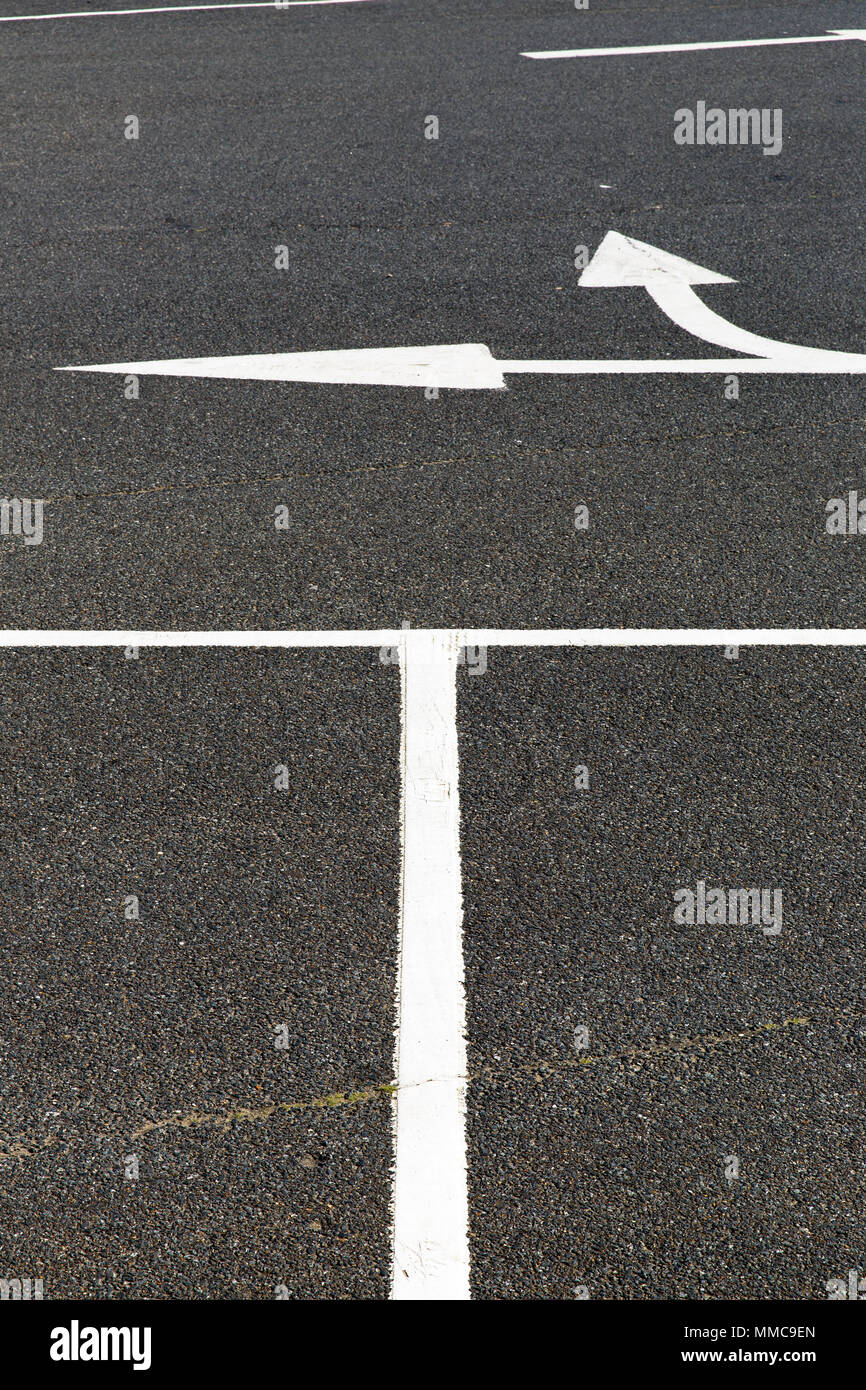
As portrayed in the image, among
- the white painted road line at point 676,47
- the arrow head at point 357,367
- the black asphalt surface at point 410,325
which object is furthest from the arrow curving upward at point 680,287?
the white painted road line at point 676,47

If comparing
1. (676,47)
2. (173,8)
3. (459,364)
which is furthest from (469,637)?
(173,8)

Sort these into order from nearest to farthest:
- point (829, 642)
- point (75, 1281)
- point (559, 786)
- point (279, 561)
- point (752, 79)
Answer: point (75, 1281) < point (559, 786) < point (829, 642) < point (279, 561) < point (752, 79)

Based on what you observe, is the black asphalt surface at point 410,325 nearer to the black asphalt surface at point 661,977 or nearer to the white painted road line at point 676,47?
the white painted road line at point 676,47

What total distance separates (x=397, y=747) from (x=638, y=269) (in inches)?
182

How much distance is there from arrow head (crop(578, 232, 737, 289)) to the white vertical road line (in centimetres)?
390

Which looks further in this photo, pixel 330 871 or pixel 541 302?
pixel 541 302

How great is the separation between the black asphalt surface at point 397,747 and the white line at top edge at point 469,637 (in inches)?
2.9

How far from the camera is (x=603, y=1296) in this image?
2.94 metres

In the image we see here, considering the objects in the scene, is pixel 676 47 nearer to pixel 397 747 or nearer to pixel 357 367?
pixel 357 367

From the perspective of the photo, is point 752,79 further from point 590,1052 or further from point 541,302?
point 590,1052

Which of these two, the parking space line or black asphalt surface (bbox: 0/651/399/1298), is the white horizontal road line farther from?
black asphalt surface (bbox: 0/651/399/1298)

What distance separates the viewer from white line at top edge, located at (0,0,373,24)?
44.1 feet

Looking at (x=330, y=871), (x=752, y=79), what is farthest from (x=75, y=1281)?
(x=752, y=79)

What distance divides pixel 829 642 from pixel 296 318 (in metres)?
3.68
